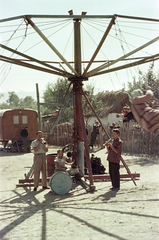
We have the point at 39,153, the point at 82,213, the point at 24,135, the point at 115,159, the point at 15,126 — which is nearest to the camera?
the point at 82,213

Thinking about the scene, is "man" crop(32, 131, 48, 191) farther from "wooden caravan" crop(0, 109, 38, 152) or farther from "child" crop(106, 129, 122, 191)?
"wooden caravan" crop(0, 109, 38, 152)

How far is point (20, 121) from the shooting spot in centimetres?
Answer: 2078

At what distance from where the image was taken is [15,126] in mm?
20531

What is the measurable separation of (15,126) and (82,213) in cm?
1502

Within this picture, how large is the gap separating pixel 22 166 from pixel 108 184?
5.48 metres

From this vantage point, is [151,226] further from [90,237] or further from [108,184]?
[108,184]

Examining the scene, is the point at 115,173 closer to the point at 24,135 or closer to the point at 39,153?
the point at 39,153

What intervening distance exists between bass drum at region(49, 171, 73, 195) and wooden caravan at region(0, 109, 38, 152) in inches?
486

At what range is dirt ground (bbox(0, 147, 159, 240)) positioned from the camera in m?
5.09

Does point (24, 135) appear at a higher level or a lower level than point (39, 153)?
higher

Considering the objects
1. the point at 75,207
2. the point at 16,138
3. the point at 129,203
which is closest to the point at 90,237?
the point at 75,207

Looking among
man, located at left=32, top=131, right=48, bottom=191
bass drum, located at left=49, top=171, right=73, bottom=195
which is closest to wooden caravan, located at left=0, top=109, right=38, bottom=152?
man, located at left=32, top=131, right=48, bottom=191

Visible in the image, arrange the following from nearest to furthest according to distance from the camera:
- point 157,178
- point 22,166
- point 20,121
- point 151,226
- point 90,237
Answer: point 90,237 < point 151,226 < point 157,178 < point 22,166 < point 20,121

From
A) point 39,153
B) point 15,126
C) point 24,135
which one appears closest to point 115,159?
point 39,153
